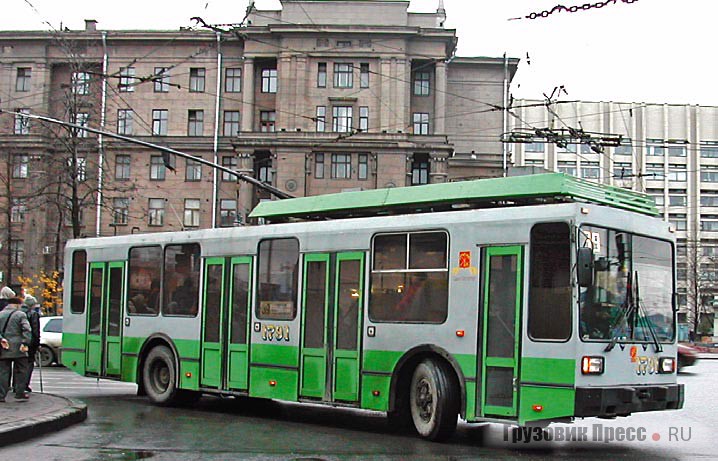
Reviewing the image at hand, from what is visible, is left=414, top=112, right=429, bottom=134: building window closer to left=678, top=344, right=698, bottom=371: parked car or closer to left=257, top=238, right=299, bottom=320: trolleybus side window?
left=678, top=344, right=698, bottom=371: parked car

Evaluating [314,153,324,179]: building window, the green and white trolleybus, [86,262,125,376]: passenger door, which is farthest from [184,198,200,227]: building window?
the green and white trolleybus

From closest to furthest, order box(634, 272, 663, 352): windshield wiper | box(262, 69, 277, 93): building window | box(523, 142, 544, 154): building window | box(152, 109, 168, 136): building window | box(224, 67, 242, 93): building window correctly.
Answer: box(634, 272, 663, 352): windshield wiper, box(262, 69, 277, 93): building window, box(224, 67, 242, 93): building window, box(152, 109, 168, 136): building window, box(523, 142, 544, 154): building window

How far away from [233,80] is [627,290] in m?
56.1

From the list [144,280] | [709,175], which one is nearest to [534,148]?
[709,175]

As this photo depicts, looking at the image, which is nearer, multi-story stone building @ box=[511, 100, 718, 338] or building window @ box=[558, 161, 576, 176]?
multi-story stone building @ box=[511, 100, 718, 338]

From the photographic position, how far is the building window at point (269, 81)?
64.6 meters

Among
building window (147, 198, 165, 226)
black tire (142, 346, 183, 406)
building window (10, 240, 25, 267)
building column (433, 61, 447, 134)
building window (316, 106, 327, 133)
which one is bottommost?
black tire (142, 346, 183, 406)

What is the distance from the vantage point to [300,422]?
14.1 metres

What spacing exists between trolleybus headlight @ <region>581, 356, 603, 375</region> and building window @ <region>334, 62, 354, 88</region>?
51930 millimetres

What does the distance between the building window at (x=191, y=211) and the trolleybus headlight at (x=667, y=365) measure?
54893 mm

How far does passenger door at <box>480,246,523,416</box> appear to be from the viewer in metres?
11.1

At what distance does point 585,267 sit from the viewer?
10.7 m

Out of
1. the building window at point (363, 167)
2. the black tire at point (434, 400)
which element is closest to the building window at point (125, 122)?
the building window at point (363, 167)

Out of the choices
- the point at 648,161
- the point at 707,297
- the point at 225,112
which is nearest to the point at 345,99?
the point at 225,112
